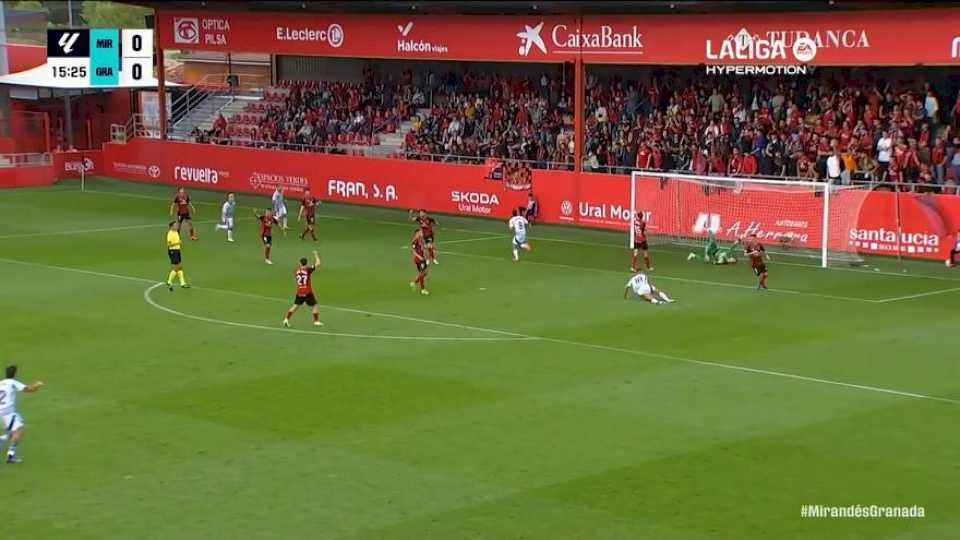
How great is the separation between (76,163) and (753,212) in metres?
37.1

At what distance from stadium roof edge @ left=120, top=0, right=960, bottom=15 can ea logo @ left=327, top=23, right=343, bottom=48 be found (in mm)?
711

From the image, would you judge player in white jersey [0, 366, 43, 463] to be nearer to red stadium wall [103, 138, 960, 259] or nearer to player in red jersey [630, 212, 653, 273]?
player in red jersey [630, 212, 653, 273]

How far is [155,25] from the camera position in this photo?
6956cm

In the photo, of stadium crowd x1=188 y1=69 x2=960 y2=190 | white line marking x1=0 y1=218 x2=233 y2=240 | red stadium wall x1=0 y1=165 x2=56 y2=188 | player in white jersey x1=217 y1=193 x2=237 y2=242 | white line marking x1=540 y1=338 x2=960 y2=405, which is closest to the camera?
white line marking x1=540 y1=338 x2=960 y2=405

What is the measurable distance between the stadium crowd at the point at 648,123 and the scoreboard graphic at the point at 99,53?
5129mm

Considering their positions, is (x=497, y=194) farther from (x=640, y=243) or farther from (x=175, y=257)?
(x=175, y=257)

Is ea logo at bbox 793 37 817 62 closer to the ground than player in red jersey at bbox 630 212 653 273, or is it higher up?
higher up

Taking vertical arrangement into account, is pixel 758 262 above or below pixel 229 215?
below

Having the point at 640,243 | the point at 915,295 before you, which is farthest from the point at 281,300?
the point at 915,295

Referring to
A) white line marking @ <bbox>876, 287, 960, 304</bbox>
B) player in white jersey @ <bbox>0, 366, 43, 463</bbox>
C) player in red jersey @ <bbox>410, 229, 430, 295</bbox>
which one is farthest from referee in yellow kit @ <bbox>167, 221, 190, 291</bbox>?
white line marking @ <bbox>876, 287, 960, 304</bbox>

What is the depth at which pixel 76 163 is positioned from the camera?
71875 millimetres

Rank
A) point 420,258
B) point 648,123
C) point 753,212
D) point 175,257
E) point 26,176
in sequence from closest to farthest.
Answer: point 420,258 < point 175,257 < point 753,212 < point 648,123 < point 26,176

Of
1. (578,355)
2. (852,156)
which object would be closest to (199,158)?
(852,156)

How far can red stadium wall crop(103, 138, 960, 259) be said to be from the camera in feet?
151
